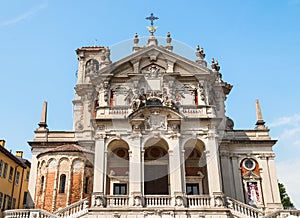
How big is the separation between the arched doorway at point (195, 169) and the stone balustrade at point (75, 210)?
337 inches

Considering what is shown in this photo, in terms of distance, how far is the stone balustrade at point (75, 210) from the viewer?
74.6 ft

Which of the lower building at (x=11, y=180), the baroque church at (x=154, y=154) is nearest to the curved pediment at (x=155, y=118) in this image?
the baroque church at (x=154, y=154)

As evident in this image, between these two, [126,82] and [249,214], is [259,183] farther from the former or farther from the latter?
[126,82]

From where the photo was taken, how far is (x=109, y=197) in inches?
923

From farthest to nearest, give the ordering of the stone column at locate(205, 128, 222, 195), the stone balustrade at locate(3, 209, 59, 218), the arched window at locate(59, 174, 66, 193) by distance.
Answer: the arched window at locate(59, 174, 66, 193)
the stone column at locate(205, 128, 222, 195)
the stone balustrade at locate(3, 209, 59, 218)

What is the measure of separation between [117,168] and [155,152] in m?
3.35

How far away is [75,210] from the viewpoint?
23203mm

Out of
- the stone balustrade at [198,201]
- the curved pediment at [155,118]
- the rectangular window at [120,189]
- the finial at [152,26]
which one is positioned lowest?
the stone balustrade at [198,201]

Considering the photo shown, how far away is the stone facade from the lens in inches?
925

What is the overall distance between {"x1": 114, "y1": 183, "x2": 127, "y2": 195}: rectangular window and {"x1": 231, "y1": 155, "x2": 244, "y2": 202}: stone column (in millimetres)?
9215

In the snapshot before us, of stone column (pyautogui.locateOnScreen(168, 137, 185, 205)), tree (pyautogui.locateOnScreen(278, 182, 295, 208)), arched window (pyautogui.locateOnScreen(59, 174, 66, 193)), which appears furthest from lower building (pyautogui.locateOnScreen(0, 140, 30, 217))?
tree (pyautogui.locateOnScreen(278, 182, 295, 208))

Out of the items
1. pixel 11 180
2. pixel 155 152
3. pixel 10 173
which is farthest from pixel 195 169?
pixel 11 180

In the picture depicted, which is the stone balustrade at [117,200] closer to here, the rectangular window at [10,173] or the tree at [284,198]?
the rectangular window at [10,173]

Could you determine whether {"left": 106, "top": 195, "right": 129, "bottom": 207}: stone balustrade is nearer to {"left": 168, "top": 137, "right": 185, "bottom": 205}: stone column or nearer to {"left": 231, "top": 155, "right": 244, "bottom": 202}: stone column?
{"left": 168, "top": 137, "right": 185, "bottom": 205}: stone column
